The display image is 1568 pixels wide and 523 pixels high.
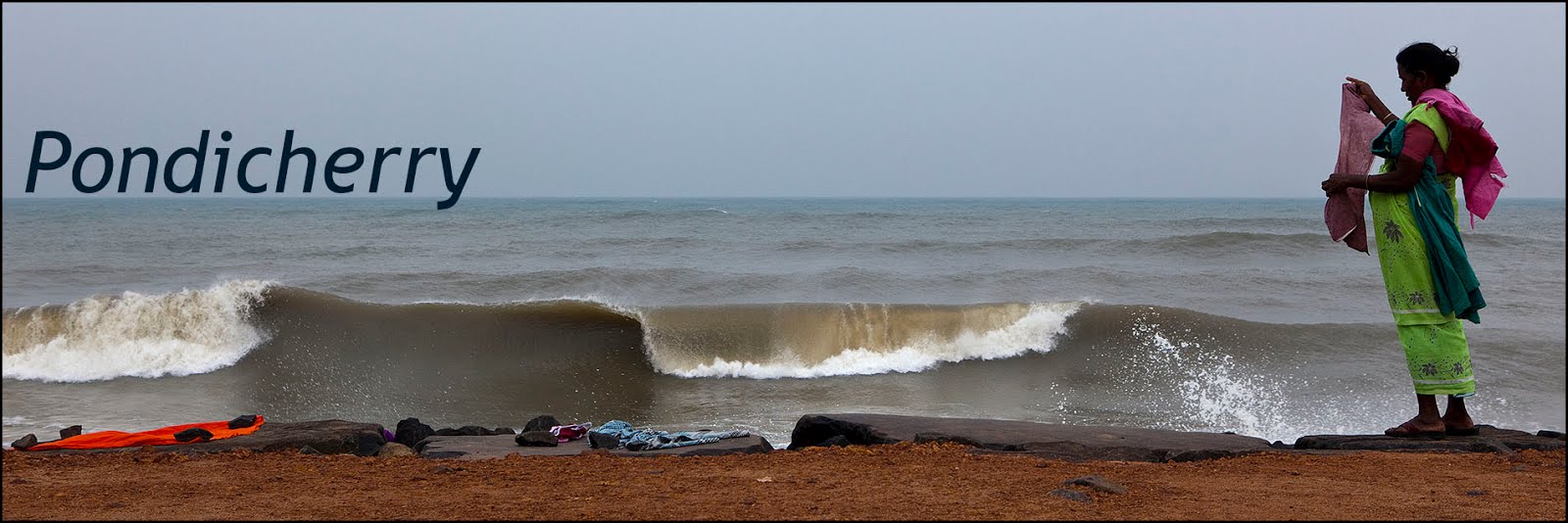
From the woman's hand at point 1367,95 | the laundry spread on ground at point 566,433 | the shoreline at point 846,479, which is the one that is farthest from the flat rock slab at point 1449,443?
the laundry spread on ground at point 566,433

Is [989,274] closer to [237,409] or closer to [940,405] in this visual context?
[940,405]

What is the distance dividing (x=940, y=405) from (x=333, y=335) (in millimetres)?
6878

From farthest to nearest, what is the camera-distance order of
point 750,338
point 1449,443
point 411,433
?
point 750,338 < point 411,433 < point 1449,443

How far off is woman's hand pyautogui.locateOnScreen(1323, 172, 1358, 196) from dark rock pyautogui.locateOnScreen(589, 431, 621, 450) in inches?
147

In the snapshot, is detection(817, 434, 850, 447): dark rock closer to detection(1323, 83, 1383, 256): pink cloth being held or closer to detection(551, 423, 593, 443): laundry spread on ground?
detection(551, 423, 593, 443): laundry spread on ground

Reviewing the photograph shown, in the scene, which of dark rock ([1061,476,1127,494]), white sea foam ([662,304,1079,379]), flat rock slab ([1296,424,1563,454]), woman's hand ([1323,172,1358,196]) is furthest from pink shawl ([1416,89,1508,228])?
white sea foam ([662,304,1079,379])

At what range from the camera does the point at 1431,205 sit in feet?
17.1

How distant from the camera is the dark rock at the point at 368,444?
6124 millimetres

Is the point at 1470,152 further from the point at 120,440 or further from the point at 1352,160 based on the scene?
the point at 120,440

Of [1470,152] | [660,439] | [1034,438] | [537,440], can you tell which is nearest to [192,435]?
[537,440]

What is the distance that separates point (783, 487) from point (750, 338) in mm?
8063

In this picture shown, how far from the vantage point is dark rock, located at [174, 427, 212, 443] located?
227 inches

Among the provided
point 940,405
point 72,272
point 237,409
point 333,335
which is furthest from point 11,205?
point 940,405

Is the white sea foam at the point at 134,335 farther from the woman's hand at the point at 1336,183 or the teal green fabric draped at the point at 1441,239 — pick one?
the teal green fabric draped at the point at 1441,239
